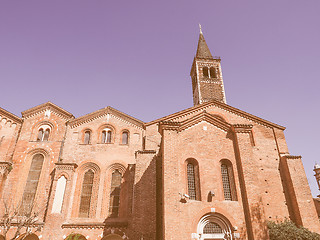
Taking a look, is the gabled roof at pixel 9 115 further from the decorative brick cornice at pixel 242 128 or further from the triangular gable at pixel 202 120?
the decorative brick cornice at pixel 242 128

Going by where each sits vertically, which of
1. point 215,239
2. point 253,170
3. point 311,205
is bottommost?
point 215,239

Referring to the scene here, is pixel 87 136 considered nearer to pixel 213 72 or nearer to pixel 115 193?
pixel 115 193

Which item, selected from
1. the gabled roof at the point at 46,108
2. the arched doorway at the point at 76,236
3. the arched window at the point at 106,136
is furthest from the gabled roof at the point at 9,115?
the arched doorway at the point at 76,236

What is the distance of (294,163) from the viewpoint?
18938 mm

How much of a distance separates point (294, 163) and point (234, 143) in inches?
279

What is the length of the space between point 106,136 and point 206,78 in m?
15.4

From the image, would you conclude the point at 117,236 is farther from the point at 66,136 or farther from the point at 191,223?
the point at 66,136

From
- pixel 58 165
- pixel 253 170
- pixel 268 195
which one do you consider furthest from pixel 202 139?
pixel 58 165

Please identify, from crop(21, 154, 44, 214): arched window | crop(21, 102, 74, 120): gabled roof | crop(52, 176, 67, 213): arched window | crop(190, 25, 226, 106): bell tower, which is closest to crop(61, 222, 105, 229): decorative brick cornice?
crop(52, 176, 67, 213): arched window

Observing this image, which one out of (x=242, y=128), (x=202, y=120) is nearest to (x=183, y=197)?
(x=202, y=120)

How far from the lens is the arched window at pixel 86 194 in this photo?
18.4 m

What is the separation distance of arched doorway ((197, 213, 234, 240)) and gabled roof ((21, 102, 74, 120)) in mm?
14698

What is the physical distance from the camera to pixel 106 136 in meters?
21.5

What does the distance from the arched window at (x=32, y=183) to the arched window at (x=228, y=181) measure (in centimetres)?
1320
